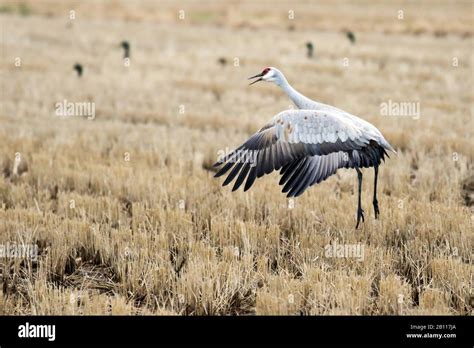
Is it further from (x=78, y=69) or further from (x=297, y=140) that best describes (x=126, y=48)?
(x=297, y=140)

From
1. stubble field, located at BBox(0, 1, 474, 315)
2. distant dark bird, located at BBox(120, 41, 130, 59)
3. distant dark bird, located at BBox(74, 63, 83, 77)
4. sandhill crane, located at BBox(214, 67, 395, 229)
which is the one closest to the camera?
stubble field, located at BBox(0, 1, 474, 315)

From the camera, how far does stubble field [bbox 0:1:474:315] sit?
5082 mm

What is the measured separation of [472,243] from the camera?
239 inches

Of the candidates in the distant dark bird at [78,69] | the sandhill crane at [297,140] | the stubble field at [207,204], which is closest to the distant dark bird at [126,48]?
the stubble field at [207,204]

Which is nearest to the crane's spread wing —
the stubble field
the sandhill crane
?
the sandhill crane

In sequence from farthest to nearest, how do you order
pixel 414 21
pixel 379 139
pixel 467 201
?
1. pixel 414 21
2. pixel 467 201
3. pixel 379 139

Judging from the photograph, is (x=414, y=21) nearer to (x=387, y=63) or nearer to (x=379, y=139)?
(x=387, y=63)

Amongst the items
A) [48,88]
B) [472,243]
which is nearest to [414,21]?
[48,88]

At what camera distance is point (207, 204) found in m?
7.31

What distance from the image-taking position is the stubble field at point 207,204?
16.7 ft

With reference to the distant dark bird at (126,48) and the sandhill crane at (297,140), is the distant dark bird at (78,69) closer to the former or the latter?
the distant dark bird at (126,48)

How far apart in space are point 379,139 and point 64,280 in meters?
3.41

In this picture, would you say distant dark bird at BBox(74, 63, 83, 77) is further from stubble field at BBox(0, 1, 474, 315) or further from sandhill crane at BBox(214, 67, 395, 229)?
sandhill crane at BBox(214, 67, 395, 229)

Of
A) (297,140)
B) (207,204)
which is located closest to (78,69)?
(207,204)
